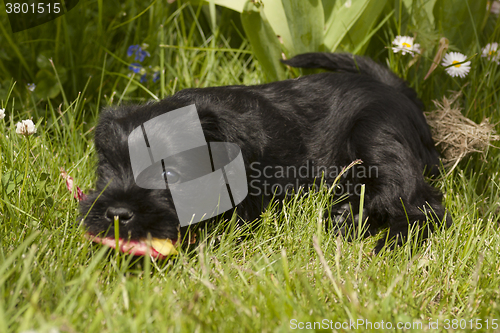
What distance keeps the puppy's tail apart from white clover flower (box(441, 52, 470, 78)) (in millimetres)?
397

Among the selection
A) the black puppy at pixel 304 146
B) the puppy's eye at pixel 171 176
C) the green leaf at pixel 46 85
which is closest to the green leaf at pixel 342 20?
the black puppy at pixel 304 146

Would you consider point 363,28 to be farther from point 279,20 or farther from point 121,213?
point 121,213

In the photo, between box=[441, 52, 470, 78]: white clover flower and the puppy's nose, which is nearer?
the puppy's nose

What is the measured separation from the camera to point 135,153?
6.24ft

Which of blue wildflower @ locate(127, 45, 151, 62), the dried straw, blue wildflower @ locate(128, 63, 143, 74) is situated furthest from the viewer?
blue wildflower @ locate(127, 45, 151, 62)

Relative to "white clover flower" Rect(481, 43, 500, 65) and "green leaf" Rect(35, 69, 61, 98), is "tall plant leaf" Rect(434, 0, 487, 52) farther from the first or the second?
"green leaf" Rect(35, 69, 61, 98)

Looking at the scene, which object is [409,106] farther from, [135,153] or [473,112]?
[135,153]

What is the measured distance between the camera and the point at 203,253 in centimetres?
184

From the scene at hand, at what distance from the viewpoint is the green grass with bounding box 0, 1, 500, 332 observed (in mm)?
1326

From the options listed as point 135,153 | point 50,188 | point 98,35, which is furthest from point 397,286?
point 98,35

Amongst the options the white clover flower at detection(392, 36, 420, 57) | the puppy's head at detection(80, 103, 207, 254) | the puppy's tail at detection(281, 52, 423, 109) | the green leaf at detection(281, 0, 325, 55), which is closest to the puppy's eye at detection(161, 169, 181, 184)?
the puppy's head at detection(80, 103, 207, 254)

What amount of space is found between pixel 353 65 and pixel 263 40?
0.69 metres

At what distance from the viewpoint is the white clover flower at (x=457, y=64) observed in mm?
2994

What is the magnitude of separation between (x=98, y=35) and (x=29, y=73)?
59cm
